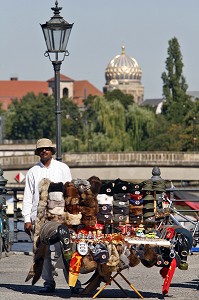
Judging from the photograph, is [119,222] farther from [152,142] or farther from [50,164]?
[152,142]

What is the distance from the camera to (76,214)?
13.4m

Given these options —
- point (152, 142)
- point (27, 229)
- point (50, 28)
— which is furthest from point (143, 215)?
point (152, 142)

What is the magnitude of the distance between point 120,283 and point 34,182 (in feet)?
6.07

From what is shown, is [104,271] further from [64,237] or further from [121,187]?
[121,187]

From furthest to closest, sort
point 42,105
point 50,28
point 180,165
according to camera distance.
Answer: point 42,105 → point 180,165 → point 50,28

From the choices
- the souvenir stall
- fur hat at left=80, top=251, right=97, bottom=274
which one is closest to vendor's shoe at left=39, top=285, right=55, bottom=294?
the souvenir stall

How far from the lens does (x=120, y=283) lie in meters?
15.0

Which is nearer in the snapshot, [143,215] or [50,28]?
[143,215]

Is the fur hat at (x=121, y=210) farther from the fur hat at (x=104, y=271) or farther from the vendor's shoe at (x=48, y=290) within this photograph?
the vendor's shoe at (x=48, y=290)

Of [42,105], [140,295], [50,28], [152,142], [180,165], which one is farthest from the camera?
[42,105]

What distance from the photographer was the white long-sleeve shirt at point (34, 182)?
13812mm

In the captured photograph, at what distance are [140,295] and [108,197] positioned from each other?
107 centimetres

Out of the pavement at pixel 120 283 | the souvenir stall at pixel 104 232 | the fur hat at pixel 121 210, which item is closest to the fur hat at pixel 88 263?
the souvenir stall at pixel 104 232

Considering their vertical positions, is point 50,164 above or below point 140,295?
above
